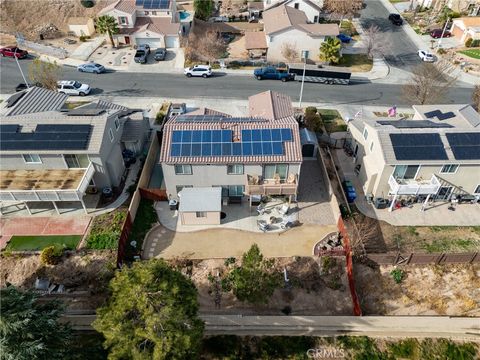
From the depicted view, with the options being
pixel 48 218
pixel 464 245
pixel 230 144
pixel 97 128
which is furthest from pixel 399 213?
pixel 48 218

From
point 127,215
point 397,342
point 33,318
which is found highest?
point 33,318

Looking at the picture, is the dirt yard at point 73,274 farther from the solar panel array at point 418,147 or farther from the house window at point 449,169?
the house window at point 449,169

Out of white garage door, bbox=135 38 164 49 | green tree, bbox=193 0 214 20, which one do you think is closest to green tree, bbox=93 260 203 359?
white garage door, bbox=135 38 164 49

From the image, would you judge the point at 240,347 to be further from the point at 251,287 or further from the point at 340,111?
the point at 340,111

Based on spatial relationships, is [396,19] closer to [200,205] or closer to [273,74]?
[273,74]

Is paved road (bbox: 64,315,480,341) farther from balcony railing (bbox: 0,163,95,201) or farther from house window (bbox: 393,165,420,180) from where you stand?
house window (bbox: 393,165,420,180)

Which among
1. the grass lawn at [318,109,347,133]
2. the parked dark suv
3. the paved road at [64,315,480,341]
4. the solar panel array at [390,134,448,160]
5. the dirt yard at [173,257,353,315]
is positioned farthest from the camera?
the parked dark suv

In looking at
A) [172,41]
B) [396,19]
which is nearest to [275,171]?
[172,41]
